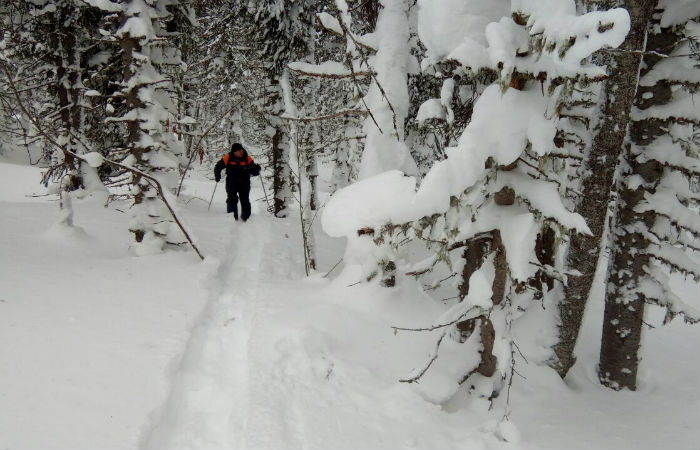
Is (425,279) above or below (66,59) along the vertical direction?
below

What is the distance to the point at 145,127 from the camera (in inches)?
294

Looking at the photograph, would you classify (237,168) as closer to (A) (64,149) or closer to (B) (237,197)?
(B) (237,197)

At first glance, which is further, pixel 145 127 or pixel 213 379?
pixel 145 127

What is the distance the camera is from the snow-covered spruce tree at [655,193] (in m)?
5.07

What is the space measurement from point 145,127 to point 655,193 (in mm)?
8092

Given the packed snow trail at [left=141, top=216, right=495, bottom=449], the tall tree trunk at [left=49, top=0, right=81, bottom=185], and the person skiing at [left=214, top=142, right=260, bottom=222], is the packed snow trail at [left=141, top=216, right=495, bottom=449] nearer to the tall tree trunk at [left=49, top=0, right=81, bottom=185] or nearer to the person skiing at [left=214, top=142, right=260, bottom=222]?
the person skiing at [left=214, top=142, right=260, bottom=222]

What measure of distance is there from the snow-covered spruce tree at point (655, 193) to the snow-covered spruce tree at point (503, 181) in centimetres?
204

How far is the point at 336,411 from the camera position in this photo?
405cm

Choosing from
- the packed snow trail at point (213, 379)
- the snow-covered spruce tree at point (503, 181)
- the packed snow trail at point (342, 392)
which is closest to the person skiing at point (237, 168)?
the packed snow trail at point (213, 379)

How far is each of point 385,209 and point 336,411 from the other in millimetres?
2047

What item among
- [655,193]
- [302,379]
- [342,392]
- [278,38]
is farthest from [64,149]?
[655,193]

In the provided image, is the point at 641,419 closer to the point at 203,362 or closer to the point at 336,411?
the point at 336,411

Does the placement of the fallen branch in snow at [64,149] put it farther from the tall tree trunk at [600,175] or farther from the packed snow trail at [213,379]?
the tall tree trunk at [600,175]

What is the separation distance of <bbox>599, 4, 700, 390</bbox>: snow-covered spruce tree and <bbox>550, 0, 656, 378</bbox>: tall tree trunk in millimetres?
748
